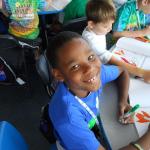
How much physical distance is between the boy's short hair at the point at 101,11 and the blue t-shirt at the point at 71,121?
2.01 ft

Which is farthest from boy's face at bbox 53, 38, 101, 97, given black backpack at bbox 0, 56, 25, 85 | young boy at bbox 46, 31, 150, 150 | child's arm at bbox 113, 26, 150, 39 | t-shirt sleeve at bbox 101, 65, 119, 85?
black backpack at bbox 0, 56, 25, 85

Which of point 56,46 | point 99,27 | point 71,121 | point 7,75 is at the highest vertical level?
point 56,46

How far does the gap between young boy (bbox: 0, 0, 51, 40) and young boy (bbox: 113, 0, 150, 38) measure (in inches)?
29.7

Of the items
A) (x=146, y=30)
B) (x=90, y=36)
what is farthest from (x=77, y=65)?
(x=146, y=30)

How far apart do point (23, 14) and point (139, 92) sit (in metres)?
1.31

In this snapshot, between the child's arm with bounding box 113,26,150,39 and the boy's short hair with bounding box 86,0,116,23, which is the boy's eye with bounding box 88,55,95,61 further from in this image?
the child's arm with bounding box 113,26,150,39

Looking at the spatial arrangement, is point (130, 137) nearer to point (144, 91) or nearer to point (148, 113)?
point (148, 113)

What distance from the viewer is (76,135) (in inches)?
41.0

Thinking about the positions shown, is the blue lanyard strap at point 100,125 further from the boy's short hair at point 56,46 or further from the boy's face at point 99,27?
the boy's face at point 99,27

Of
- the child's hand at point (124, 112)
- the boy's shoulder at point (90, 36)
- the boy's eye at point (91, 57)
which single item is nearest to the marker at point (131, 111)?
the child's hand at point (124, 112)

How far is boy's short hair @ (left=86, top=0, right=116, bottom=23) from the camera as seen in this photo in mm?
1593

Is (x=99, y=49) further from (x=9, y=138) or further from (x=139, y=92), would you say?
(x=9, y=138)

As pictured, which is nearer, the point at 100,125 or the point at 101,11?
the point at 100,125

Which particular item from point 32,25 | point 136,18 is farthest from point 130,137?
point 32,25
